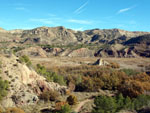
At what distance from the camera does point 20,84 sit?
103 ft

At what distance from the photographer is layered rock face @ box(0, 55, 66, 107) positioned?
28578mm

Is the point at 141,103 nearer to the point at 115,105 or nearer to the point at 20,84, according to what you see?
the point at 115,105

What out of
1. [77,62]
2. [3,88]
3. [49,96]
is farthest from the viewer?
[77,62]

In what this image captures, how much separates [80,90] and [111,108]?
1834 cm

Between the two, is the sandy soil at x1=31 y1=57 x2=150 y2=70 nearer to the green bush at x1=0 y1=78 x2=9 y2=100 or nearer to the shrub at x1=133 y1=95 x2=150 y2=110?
the green bush at x1=0 y1=78 x2=9 y2=100

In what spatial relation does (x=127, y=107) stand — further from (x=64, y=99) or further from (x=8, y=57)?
(x=8, y=57)

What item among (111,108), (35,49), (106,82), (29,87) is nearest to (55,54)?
(35,49)

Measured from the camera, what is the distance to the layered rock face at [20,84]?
2858cm

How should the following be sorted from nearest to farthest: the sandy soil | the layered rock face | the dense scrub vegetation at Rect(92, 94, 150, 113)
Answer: the dense scrub vegetation at Rect(92, 94, 150, 113) → the layered rock face → the sandy soil

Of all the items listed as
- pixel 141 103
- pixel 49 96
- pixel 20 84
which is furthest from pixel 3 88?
pixel 141 103

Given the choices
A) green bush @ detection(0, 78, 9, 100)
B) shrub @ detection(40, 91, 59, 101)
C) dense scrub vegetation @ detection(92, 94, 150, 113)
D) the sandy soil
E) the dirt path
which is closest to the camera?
dense scrub vegetation @ detection(92, 94, 150, 113)

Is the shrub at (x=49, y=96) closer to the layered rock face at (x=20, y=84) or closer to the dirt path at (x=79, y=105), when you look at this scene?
the layered rock face at (x=20, y=84)

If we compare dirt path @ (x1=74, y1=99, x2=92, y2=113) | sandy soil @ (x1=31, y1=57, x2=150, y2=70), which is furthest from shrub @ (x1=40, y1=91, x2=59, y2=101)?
sandy soil @ (x1=31, y1=57, x2=150, y2=70)

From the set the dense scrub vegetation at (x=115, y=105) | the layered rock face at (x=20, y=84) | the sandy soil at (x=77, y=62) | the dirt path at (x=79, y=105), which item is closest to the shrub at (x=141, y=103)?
the dense scrub vegetation at (x=115, y=105)
